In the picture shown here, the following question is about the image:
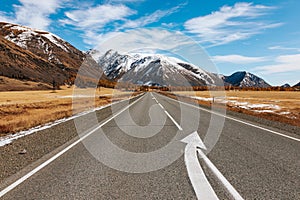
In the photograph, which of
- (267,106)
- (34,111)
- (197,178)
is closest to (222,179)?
(197,178)

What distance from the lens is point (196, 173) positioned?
18.2ft

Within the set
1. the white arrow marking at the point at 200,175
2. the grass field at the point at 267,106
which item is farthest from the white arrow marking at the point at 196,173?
the grass field at the point at 267,106

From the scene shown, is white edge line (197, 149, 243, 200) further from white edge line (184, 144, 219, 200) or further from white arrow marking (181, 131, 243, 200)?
white edge line (184, 144, 219, 200)

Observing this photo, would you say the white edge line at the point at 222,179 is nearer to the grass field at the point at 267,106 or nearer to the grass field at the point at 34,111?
the grass field at the point at 34,111

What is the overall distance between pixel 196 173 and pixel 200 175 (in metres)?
0.16

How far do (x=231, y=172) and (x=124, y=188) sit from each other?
2204 mm

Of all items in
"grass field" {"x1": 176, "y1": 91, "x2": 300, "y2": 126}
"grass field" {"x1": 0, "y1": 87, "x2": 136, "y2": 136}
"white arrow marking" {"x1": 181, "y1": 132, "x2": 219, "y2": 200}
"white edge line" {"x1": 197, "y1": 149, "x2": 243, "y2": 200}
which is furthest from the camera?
"grass field" {"x1": 176, "y1": 91, "x2": 300, "y2": 126}

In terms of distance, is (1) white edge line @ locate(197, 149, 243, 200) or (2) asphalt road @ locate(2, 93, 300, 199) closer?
(1) white edge line @ locate(197, 149, 243, 200)

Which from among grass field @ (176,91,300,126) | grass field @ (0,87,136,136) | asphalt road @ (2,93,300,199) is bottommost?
grass field @ (0,87,136,136)

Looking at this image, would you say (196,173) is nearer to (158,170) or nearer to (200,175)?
(200,175)

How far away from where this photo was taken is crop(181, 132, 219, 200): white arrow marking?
4422 mm

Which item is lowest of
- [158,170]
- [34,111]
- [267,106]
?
[34,111]

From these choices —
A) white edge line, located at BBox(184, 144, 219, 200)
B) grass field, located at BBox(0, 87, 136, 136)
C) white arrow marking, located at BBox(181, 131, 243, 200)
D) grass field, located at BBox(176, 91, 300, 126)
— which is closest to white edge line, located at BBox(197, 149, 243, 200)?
white arrow marking, located at BBox(181, 131, 243, 200)

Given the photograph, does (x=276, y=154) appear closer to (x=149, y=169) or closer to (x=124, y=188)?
(x=149, y=169)
